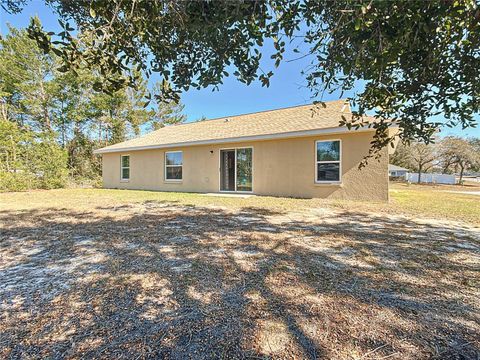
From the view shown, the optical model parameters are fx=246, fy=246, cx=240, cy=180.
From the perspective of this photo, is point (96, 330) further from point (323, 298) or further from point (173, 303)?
point (323, 298)

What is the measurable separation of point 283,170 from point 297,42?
23.3 feet

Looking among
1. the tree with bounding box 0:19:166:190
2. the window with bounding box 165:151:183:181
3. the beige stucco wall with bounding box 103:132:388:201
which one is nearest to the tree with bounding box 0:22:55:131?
the tree with bounding box 0:19:166:190

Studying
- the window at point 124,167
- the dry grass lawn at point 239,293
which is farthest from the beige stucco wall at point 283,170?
Answer: the dry grass lawn at point 239,293

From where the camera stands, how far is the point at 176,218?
5.58 metres

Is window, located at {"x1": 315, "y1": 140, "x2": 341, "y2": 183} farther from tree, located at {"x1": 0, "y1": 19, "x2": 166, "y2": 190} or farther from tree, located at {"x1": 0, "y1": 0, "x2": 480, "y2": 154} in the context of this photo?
tree, located at {"x1": 0, "y1": 19, "x2": 166, "y2": 190}

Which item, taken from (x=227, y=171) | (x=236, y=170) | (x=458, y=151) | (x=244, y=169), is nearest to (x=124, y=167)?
(x=227, y=171)

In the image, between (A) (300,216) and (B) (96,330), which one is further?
(A) (300,216)

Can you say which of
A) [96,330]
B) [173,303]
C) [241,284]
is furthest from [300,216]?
[96,330]

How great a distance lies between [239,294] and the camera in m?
2.19

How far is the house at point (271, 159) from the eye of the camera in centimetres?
815

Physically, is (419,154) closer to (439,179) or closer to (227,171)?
(439,179)

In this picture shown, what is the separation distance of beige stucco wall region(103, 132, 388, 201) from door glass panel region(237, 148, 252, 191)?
301 millimetres

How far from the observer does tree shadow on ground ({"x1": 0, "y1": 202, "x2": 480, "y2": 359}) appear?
61.5 inches

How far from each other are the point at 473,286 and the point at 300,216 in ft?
11.5
